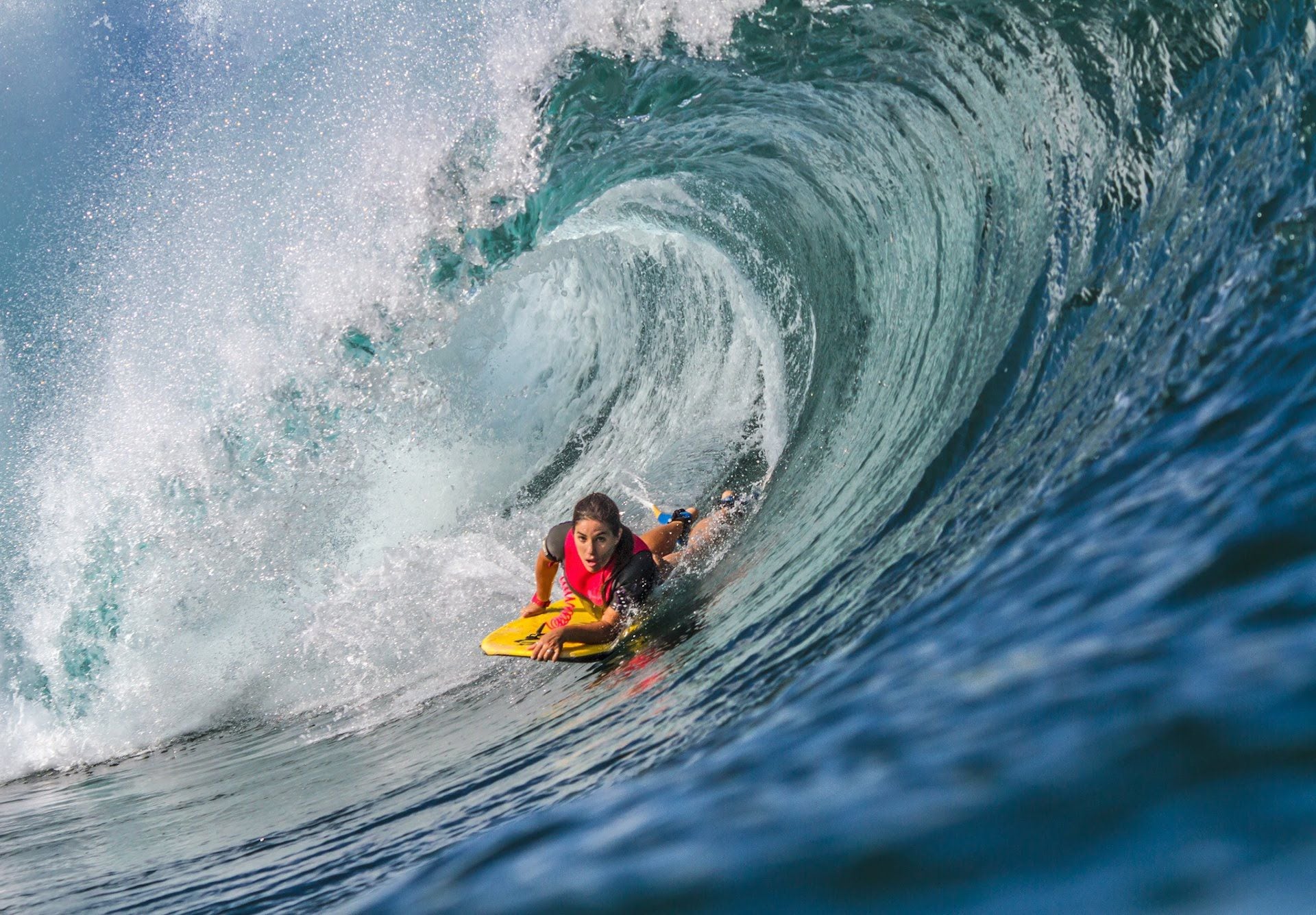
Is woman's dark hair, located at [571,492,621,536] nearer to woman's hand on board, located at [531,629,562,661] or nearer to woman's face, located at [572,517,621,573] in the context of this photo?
woman's face, located at [572,517,621,573]

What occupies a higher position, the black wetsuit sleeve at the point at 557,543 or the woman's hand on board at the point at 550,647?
the black wetsuit sleeve at the point at 557,543

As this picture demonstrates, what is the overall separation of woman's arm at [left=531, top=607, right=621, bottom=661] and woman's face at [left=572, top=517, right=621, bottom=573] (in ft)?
0.98

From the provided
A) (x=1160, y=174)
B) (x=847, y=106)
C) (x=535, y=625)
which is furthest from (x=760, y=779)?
(x=847, y=106)

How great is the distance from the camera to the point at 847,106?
7.98 metres

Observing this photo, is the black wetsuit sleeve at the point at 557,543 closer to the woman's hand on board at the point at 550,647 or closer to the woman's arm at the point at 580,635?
the woman's arm at the point at 580,635

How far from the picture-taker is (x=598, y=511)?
5.31 metres

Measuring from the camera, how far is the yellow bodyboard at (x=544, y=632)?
5.26 meters

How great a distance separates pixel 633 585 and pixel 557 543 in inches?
24.2

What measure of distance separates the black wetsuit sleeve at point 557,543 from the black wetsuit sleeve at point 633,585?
1.59 ft

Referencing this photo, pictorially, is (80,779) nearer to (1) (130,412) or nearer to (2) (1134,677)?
(1) (130,412)

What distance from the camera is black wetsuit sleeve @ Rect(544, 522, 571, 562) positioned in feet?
19.5

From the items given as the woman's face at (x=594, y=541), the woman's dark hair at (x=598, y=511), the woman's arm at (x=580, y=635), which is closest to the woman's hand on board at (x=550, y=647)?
the woman's arm at (x=580, y=635)

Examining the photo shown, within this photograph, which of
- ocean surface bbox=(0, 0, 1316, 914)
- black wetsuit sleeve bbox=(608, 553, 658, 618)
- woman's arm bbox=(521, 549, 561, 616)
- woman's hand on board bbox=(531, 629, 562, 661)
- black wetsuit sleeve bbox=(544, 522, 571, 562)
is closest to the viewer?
ocean surface bbox=(0, 0, 1316, 914)

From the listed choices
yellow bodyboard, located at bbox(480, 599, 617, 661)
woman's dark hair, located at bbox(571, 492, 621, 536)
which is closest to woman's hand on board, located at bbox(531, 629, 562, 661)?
yellow bodyboard, located at bbox(480, 599, 617, 661)
